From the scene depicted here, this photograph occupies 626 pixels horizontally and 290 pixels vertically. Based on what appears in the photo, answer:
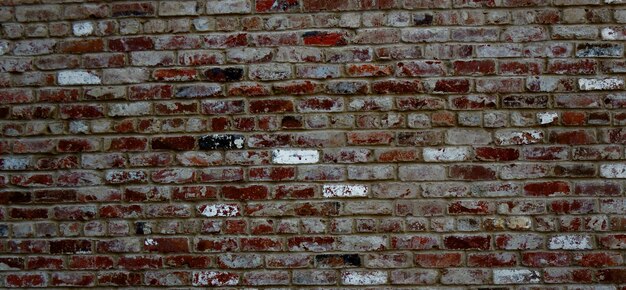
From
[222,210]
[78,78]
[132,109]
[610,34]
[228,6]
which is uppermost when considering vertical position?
[228,6]

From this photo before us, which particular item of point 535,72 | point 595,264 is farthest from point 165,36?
point 595,264

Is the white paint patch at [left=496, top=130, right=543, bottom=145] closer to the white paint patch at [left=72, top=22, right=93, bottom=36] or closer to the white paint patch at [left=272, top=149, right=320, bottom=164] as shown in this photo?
the white paint patch at [left=272, top=149, right=320, bottom=164]

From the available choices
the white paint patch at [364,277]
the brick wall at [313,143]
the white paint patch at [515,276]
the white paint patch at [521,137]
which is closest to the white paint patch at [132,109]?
the brick wall at [313,143]

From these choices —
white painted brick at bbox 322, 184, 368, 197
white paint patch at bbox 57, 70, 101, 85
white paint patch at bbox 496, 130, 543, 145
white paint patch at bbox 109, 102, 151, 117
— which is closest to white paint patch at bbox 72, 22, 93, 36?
white paint patch at bbox 57, 70, 101, 85

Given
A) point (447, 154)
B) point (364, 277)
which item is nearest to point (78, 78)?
point (364, 277)

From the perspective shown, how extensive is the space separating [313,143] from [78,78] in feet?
3.59

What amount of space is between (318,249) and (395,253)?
0.33 metres

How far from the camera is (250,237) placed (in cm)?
212

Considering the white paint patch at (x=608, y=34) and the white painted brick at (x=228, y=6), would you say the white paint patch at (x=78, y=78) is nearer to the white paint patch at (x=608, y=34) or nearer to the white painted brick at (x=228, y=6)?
the white painted brick at (x=228, y=6)

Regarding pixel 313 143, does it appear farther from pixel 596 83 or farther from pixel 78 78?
pixel 596 83

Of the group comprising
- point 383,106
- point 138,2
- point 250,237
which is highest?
point 138,2

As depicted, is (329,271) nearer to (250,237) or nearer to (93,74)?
(250,237)

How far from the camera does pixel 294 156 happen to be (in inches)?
83.0

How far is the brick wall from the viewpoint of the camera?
6.79ft
